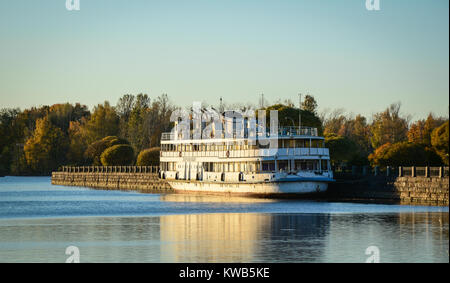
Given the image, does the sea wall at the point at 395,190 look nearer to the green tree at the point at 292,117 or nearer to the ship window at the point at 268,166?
the ship window at the point at 268,166

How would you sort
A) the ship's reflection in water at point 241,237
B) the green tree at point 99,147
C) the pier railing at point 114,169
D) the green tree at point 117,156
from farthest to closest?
the green tree at point 99,147
the green tree at point 117,156
the pier railing at point 114,169
the ship's reflection in water at point 241,237

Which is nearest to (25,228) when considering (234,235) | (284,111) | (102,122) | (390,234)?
(234,235)

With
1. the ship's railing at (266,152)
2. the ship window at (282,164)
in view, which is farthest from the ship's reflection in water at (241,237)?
the ship window at (282,164)

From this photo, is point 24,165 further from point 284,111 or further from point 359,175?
point 359,175

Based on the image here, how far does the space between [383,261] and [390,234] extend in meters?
9.70

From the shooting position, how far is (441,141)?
81188mm

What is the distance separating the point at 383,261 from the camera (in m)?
35.7

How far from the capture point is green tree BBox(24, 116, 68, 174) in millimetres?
166375

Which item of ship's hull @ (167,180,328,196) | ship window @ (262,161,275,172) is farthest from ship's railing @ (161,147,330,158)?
ship's hull @ (167,180,328,196)

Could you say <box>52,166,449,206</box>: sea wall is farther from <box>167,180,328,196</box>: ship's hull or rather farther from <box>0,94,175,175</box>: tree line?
<box>0,94,175,175</box>: tree line

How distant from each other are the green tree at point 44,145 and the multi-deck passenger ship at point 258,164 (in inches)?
3254

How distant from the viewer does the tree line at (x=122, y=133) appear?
10781 centimetres

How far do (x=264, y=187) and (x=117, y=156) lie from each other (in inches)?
2557

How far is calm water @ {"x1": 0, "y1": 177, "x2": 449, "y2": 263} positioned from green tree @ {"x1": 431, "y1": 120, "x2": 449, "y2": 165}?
61.0ft
